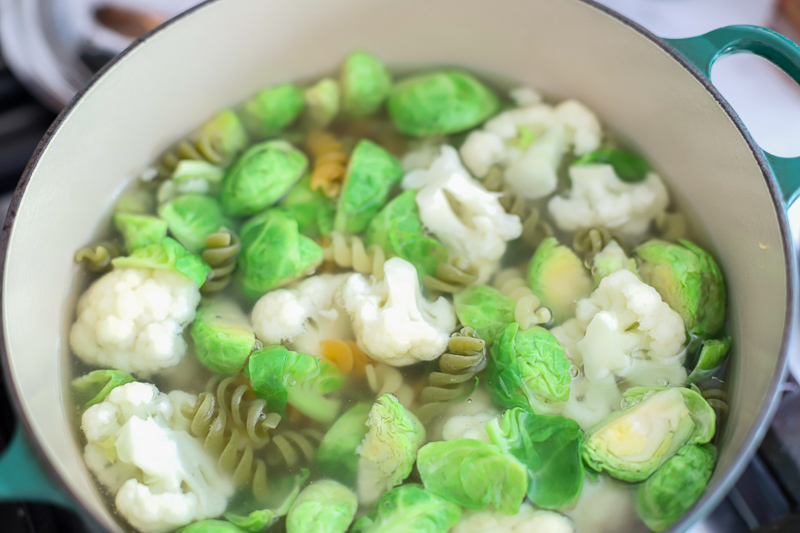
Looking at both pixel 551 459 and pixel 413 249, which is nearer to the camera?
pixel 551 459

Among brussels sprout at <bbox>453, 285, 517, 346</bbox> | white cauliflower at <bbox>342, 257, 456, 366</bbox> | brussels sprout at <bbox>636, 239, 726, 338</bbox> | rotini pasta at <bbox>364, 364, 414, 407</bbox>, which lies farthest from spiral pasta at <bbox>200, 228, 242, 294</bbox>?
brussels sprout at <bbox>636, 239, 726, 338</bbox>

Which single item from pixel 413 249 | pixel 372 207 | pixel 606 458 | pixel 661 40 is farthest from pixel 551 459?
pixel 661 40

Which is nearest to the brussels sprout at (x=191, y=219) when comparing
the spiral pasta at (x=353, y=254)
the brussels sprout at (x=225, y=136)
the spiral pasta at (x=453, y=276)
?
the brussels sprout at (x=225, y=136)

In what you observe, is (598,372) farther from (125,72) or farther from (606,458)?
(125,72)

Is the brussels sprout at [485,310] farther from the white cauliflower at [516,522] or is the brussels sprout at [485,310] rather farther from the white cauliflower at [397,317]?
the white cauliflower at [516,522]

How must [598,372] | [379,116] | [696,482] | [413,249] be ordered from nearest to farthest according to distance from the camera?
[696,482], [598,372], [413,249], [379,116]

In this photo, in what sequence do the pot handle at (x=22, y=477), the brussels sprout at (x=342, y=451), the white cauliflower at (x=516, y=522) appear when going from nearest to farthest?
the pot handle at (x=22, y=477) → the white cauliflower at (x=516, y=522) → the brussels sprout at (x=342, y=451)
